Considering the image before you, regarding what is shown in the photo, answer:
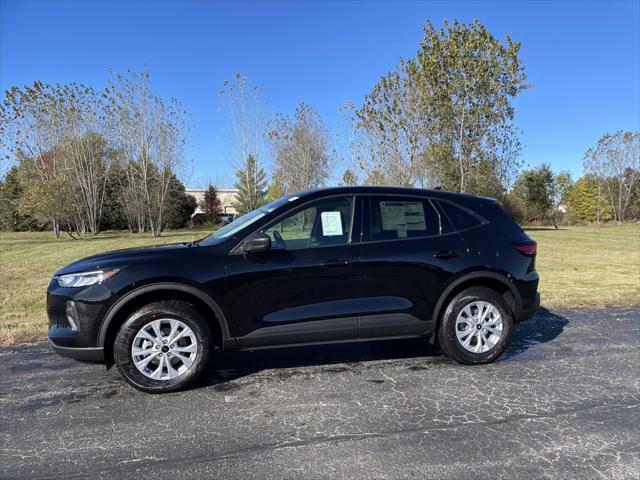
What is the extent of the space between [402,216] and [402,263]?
497mm

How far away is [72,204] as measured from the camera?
2922 cm

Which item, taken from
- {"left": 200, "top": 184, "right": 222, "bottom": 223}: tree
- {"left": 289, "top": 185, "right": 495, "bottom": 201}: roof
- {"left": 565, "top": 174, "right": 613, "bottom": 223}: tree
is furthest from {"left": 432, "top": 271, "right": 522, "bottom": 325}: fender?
{"left": 200, "top": 184, "right": 222, "bottom": 223}: tree

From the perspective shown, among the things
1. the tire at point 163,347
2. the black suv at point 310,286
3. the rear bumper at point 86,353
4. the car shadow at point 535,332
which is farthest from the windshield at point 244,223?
the car shadow at point 535,332

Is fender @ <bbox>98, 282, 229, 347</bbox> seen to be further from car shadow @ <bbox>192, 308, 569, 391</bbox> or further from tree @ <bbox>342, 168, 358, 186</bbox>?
tree @ <bbox>342, 168, 358, 186</bbox>

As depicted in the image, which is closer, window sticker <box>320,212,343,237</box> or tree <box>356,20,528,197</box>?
window sticker <box>320,212,343,237</box>

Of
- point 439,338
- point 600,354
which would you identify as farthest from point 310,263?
point 600,354

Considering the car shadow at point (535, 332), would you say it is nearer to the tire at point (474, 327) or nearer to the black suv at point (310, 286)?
the tire at point (474, 327)

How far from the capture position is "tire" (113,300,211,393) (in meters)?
3.64

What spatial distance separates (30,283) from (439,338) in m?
9.60

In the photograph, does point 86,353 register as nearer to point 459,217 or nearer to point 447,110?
point 459,217

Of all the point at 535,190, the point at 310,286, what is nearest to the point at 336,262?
the point at 310,286

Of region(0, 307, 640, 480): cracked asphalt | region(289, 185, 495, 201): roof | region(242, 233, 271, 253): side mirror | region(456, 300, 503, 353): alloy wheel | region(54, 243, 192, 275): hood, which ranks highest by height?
region(289, 185, 495, 201): roof

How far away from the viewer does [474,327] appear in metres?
4.32

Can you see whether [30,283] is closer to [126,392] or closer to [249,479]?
[126,392]
